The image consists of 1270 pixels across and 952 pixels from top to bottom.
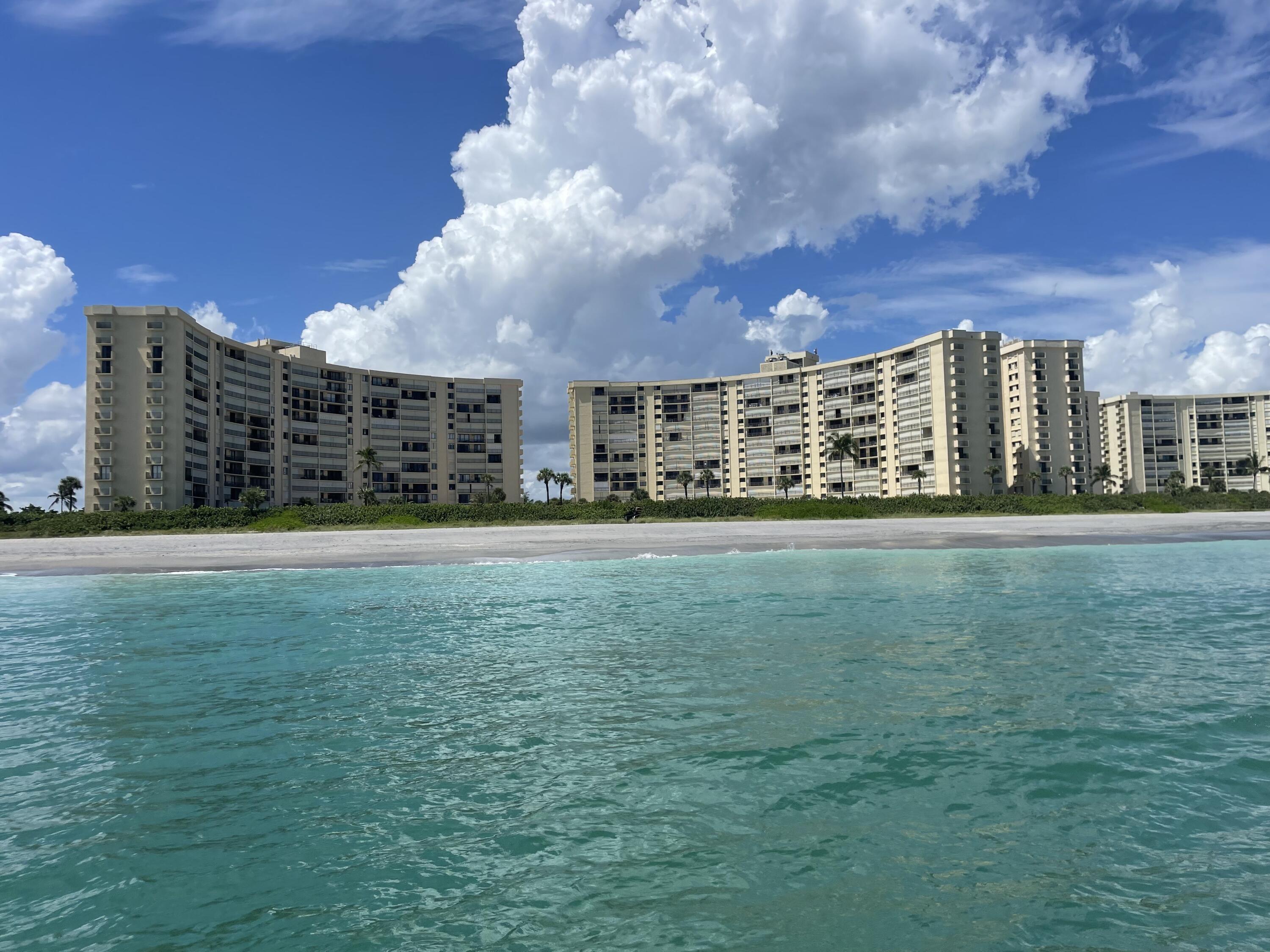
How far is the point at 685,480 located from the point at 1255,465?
121 meters

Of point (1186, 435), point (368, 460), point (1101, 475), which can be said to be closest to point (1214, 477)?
point (1186, 435)

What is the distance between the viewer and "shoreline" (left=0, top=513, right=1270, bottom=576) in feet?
140

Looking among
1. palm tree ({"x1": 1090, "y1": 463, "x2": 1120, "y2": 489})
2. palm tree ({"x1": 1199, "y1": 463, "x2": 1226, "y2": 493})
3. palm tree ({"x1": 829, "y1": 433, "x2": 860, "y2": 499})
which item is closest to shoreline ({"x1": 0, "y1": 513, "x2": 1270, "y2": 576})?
palm tree ({"x1": 829, "y1": 433, "x2": 860, "y2": 499})

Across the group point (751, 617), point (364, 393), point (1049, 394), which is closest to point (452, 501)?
point (364, 393)

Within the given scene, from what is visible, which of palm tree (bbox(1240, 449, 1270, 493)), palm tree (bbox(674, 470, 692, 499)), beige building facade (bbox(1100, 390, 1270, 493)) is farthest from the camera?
beige building facade (bbox(1100, 390, 1270, 493))

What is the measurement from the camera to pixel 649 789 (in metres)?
7.84

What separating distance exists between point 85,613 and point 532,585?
45.6 feet

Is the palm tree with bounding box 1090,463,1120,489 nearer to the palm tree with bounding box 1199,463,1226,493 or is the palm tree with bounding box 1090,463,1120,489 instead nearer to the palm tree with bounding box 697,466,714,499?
the palm tree with bounding box 1199,463,1226,493

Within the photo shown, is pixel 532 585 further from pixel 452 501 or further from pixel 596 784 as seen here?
pixel 452 501

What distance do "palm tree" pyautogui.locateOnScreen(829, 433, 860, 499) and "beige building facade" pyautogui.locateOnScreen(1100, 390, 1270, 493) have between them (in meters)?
76.9

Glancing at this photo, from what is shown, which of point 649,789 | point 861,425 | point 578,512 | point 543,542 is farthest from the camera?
point 861,425

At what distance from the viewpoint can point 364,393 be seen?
5153 inches

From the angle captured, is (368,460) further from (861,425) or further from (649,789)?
(649,789)

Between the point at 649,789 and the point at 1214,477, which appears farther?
the point at 1214,477
